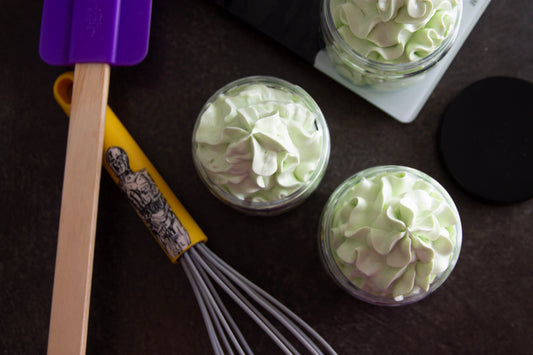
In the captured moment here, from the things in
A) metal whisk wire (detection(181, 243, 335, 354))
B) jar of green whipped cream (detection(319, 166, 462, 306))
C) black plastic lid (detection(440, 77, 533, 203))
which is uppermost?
black plastic lid (detection(440, 77, 533, 203))

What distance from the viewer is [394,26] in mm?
516

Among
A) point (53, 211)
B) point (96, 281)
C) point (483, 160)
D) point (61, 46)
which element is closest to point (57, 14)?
point (61, 46)

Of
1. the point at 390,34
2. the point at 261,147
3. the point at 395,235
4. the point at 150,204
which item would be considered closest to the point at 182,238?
the point at 150,204

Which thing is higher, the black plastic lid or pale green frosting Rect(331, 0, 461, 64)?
pale green frosting Rect(331, 0, 461, 64)

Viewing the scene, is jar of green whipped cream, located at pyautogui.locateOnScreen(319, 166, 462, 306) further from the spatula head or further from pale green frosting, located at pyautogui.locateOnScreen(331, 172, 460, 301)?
the spatula head

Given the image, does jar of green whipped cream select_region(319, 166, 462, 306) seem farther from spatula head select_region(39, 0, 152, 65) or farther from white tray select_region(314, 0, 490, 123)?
spatula head select_region(39, 0, 152, 65)

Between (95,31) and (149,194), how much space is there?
10.3 inches

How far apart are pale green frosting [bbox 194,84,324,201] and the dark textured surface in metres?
0.11

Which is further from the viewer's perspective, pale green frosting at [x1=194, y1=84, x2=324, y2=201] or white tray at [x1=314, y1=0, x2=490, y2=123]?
white tray at [x1=314, y1=0, x2=490, y2=123]

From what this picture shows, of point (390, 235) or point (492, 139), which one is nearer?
point (390, 235)

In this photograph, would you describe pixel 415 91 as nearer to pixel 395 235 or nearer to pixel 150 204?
pixel 395 235

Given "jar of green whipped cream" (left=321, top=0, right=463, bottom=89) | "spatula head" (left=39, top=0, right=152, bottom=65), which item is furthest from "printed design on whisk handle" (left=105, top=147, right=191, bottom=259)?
"jar of green whipped cream" (left=321, top=0, right=463, bottom=89)

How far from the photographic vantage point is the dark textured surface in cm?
59

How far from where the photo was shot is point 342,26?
550mm
